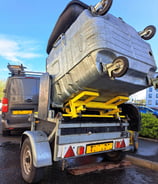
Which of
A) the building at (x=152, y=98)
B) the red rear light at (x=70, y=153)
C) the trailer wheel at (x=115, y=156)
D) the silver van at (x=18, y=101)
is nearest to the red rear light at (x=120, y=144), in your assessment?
the trailer wheel at (x=115, y=156)

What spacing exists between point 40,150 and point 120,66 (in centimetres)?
180

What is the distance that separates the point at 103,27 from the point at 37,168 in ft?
8.11

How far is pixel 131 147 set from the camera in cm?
360

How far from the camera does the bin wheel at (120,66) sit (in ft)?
6.24

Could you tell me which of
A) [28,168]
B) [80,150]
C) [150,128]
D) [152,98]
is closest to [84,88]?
[80,150]

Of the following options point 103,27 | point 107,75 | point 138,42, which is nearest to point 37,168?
point 107,75

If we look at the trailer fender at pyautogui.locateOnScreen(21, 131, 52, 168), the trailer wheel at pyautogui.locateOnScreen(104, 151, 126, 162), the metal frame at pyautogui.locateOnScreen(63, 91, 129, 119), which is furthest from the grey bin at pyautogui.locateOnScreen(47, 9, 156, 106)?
the trailer wheel at pyautogui.locateOnScreen(104, 151, 126, 162)

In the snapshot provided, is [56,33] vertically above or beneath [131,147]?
above

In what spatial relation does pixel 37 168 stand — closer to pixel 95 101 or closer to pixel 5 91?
pixel 95 101

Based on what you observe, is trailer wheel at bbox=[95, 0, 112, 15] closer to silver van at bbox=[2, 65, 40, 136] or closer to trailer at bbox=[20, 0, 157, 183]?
trailer at bbox=[20, 0, 157, 183]

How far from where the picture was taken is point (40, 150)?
250cm

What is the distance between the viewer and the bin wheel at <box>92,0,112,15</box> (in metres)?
2.24

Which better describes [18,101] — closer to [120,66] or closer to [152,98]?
[120,66]

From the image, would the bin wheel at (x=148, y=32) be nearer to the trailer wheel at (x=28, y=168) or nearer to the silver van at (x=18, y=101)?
the trailer wheel at (x=28, y=168)
